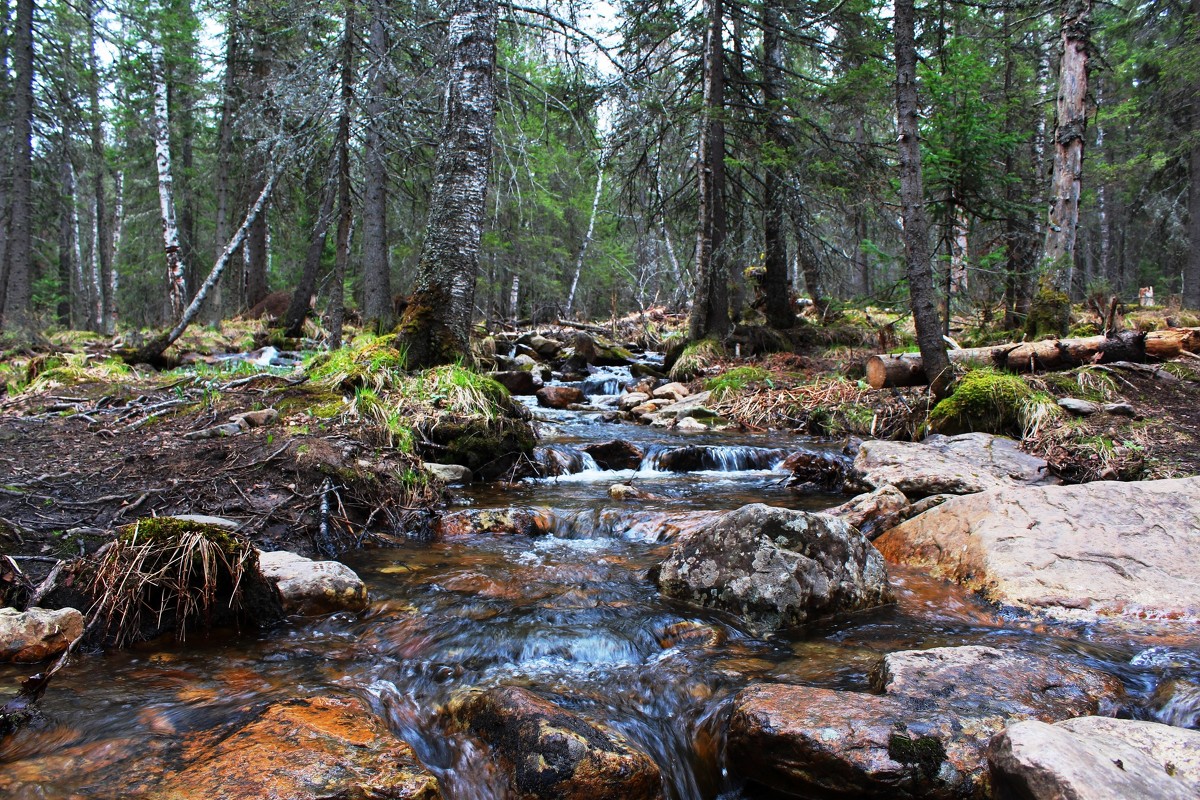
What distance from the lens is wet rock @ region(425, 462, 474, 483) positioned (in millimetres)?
5895

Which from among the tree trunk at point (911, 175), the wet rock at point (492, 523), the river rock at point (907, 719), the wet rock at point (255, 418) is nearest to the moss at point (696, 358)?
the tree trunk at point (911, 175)

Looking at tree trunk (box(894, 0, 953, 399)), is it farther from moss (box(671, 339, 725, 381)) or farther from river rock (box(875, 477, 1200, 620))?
moss (box(671, 339, 725, 381))

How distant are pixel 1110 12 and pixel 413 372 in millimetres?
21338

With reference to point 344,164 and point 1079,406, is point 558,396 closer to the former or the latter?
point 344,164

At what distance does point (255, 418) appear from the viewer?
5609 millimetres

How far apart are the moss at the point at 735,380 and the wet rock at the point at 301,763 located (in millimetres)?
9149

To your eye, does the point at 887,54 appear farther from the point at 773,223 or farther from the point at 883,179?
the point at 773,223

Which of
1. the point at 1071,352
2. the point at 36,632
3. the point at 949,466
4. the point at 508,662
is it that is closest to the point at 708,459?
the point at 949,466

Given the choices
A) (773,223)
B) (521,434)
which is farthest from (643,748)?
(773,223)

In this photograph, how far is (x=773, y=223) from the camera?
1311 cm

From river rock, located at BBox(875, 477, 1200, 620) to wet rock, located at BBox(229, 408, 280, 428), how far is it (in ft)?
17.7

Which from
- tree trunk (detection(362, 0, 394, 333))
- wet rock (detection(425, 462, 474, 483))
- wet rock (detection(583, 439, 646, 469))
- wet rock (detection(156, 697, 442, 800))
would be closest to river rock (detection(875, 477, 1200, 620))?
wet rock (detection(583, 439, 646, 469))

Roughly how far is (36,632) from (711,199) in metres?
12.5

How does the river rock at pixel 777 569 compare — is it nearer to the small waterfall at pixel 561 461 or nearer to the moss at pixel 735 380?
the small waterfall at pixel 561 461
